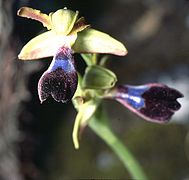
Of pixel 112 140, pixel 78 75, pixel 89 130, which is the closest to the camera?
pixel 78 75

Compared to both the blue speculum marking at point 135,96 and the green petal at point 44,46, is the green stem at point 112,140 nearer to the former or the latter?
the blue speculum marking at point 135,96

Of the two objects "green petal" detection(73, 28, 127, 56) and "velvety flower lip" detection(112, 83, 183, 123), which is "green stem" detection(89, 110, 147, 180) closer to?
"velvety flower lip" detection(112, 83, 183, 123)

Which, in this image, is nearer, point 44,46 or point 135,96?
point 44,46

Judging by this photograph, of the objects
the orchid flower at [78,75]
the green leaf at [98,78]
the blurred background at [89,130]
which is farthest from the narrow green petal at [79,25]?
the blurred background at [89,130]

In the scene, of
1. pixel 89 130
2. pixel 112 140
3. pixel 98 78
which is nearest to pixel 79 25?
pixel 98 78

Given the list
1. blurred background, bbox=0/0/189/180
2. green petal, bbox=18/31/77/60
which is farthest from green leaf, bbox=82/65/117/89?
blurred background, bbox=0/0/189/180

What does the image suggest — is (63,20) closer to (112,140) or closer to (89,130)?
(112,140)
